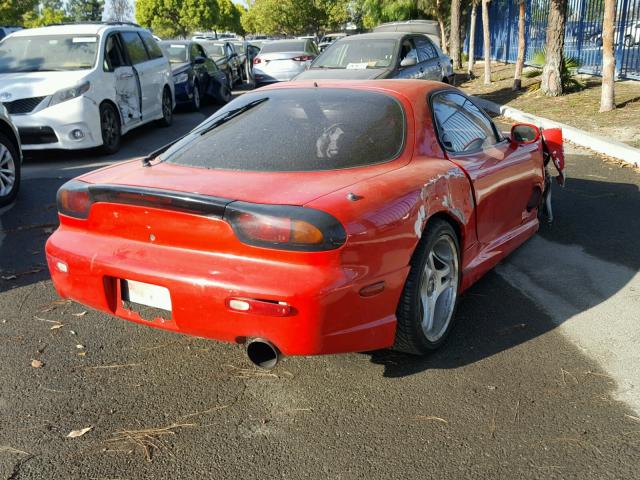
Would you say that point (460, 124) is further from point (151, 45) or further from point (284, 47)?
point (284, 47)

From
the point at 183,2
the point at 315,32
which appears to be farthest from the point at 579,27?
the point at 315,32

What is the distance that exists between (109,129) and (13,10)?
40272 mm

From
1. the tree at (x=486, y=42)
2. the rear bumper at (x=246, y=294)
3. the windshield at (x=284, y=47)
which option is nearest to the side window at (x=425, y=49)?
the tree at (x=486, y=42)

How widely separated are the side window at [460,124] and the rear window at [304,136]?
0.39m

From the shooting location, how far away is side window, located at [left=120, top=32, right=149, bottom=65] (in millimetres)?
11133

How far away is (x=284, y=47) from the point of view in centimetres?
1906

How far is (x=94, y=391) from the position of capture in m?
3.34

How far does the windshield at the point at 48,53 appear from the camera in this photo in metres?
9.91

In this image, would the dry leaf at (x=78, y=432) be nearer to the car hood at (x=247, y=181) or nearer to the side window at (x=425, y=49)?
the car hood at (x=247, y=181)

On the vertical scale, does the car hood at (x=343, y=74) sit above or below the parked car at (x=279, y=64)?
above

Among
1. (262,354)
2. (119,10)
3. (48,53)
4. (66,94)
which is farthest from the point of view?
(119,10)

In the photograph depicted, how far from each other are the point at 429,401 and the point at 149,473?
1.28m

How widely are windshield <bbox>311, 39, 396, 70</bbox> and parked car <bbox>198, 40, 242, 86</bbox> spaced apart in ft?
24.3

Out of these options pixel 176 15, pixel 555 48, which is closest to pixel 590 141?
pixel 555 48
